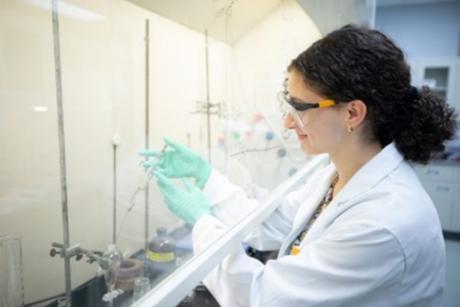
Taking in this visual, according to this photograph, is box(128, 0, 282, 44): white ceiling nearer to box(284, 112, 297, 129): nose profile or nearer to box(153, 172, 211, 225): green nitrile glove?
box(284, 112, 297, 129): nose profile

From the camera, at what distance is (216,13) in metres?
1.04

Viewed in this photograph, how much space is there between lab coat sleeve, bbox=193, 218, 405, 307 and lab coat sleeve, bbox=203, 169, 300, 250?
30 cm

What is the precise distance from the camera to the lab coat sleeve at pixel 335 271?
2.13 feet

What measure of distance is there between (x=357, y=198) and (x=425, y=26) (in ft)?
12.9

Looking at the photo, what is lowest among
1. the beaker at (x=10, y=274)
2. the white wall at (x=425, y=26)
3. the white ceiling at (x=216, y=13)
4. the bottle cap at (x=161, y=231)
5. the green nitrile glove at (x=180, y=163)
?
the bottle cap at (x=161, y=231)

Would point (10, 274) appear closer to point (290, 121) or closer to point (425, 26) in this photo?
point (290, 121)

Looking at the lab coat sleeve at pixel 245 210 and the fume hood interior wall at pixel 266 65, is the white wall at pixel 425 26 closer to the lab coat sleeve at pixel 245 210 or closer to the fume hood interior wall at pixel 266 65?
the fume hood interior wall at pixel 266 65

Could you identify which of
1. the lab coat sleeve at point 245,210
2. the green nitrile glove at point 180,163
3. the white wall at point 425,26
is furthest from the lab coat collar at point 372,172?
the white wall at point 425,26

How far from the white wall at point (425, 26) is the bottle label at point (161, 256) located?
3.63m

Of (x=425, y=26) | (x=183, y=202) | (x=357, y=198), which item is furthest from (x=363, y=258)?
(x=425, y=26)

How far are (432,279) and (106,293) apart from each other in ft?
2.42

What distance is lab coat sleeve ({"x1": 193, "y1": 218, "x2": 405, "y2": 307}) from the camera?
65cm

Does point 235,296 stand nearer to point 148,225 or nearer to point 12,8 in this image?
point 148,225

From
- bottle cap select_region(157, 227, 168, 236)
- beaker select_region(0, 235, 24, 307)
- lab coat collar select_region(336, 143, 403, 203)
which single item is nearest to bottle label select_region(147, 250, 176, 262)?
bottle cap select_region(157, 227, 168, 236)
